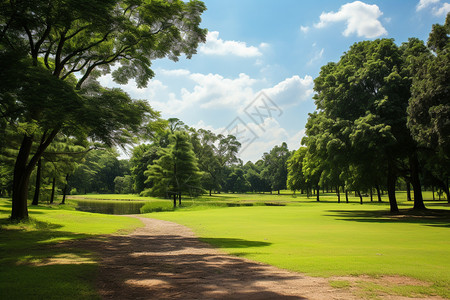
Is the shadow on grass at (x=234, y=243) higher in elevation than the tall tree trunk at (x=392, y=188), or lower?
lower

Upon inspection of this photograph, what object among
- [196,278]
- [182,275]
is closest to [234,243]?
[182,275]

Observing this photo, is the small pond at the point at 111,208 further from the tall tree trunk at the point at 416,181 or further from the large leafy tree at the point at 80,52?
the tall tree trunk at the point at 416,181

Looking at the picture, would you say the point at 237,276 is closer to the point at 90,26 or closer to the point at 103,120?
the point at 103,120

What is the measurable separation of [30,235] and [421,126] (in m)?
24.9

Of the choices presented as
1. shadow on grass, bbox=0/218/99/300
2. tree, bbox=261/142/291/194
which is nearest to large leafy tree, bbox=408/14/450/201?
shadow on grass, bbox=0/218/99/300

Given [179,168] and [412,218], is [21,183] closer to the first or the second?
[179,168]

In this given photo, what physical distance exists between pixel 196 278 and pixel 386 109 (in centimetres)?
2474

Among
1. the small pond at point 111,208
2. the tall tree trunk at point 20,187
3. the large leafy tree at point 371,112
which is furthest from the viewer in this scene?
the small pond at point 111,208

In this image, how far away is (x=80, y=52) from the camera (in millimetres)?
18359

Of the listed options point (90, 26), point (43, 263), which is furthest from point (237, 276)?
point (90, 26)

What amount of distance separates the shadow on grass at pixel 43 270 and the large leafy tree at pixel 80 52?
4791 mm

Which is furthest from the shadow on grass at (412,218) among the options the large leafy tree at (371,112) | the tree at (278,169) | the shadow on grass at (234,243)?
the tree at (278,169)

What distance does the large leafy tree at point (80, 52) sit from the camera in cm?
1118

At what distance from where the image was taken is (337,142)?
24.9 meters
